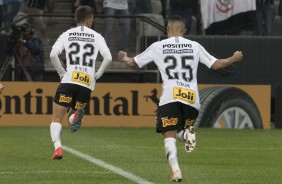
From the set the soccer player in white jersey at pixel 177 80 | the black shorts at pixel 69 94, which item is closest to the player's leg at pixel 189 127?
the soccer player in white jersey at pixel 177 80

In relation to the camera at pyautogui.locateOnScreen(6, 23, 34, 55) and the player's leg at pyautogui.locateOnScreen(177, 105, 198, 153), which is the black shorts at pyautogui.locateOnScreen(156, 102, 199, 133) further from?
the camera at pyautogui.locateOnScreen(6, 23, 34, 55)

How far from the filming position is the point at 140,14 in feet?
85.9

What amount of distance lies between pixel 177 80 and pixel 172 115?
0.43m

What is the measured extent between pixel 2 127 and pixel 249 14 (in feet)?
21.0

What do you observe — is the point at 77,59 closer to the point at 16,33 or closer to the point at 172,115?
the point at 172,115

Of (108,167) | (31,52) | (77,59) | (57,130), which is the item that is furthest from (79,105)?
(31,52)

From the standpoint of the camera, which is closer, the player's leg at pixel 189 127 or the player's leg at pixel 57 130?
the player's leg at pixel 189 127

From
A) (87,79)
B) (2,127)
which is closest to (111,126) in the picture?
(2,127)

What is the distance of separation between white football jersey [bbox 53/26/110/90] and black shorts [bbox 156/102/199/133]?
3.14 m

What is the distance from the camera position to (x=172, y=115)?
12.4m

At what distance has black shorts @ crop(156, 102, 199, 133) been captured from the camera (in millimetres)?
12398

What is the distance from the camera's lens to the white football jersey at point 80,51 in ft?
50.5

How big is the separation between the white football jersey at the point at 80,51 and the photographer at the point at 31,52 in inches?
369

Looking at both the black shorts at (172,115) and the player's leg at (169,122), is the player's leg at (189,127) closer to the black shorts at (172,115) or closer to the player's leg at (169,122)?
the black shorts at (172,115)
